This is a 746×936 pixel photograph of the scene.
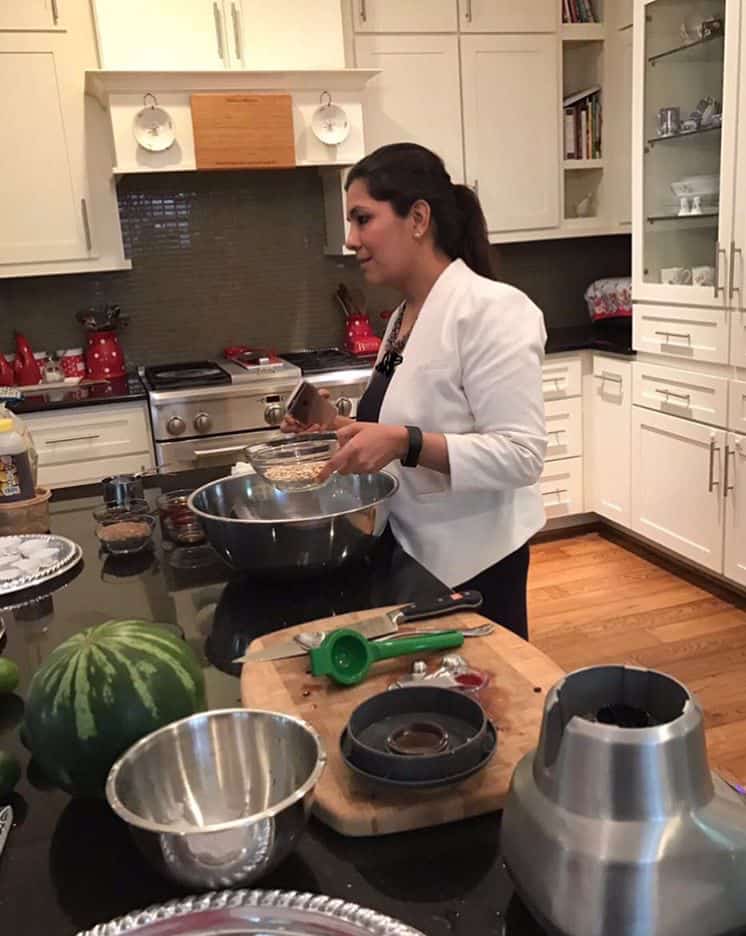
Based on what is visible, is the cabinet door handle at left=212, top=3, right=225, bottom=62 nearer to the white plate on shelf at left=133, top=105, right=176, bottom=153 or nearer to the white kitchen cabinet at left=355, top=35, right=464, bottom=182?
the white plate on shelf at left=133, top=105, right=176, bottom=153

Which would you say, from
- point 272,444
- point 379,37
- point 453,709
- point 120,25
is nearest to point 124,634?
point 453,709

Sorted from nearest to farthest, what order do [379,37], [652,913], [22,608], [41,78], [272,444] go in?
[652,913] < [22,608] < [272,444] < [41,78] < [379,37]

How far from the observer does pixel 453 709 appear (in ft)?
2.78

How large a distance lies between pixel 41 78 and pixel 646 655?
9.46 feet

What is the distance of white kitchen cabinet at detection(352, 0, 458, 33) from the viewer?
341cm

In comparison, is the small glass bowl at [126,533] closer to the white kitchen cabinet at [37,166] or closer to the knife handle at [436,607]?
the knife handle at [436,607]

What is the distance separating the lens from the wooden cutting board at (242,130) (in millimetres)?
3100

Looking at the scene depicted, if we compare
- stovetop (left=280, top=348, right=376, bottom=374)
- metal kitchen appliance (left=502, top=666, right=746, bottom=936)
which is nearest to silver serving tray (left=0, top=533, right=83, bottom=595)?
metal kitchen appliance (left=502, top=666, right=746, bottom=936)

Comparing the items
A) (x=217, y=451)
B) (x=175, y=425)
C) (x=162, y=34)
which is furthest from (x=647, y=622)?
(x=162, y=34)

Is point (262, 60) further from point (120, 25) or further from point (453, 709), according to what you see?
point (453, 709)

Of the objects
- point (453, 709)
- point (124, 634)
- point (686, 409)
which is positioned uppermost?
point (124, 634)

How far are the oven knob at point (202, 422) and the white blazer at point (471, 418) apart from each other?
5.27ft

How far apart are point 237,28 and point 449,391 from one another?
2169mm

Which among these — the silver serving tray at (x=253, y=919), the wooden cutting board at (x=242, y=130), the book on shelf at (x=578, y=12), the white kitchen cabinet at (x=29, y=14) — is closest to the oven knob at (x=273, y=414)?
the wooden cutting board at (x=242, y=130)
